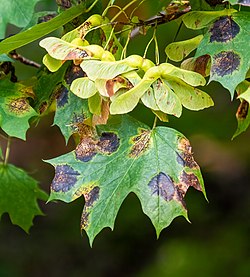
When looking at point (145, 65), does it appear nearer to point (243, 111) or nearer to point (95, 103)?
point (95, 103)

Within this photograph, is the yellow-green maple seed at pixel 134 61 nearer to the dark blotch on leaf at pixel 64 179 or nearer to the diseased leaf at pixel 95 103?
the diseased leaf at pixel 95 103

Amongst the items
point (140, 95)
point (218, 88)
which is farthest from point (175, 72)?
point (218, 88)

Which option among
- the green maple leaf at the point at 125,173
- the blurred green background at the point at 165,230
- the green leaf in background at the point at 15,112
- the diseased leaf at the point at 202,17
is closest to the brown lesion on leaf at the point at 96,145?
the green maple leaf at the point at 125,173

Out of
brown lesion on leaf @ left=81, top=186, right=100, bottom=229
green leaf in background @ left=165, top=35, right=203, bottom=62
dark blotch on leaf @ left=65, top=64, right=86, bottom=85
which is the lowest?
brown lesion on leaf @ left=81, top=186, right=100, bottom=229

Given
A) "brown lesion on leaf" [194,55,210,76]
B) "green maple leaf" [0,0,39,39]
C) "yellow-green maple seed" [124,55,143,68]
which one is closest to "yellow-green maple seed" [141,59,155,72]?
"yellow-green maple seed" [124,55,143,68]

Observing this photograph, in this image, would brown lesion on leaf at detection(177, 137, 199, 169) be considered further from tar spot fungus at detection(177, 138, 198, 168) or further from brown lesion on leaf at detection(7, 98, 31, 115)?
brown lesion on leaf at detection(7, 98, 31, 115)

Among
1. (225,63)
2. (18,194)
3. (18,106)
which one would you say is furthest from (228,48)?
(18,194)
